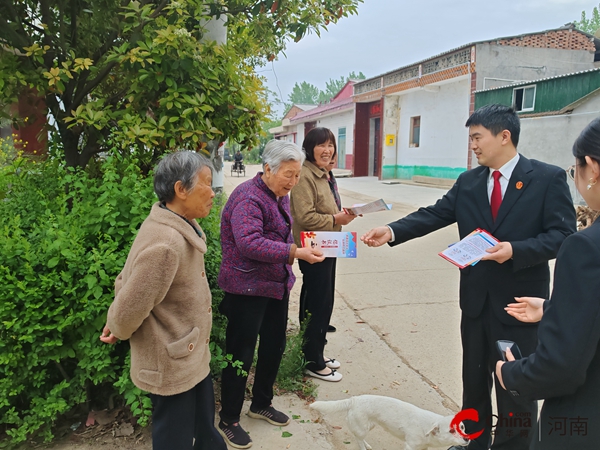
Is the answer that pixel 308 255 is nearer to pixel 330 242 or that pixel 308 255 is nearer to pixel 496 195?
pixel 330 242

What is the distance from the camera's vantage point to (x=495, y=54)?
16.2m

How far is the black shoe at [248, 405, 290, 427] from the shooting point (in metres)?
2.86

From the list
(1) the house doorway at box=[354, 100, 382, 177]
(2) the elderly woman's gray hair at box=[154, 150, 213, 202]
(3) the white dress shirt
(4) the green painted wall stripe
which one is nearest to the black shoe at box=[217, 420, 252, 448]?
(2) the elderly woman's gray hair at box=[154, 150, 213, 202]

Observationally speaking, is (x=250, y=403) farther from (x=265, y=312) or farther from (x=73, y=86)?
(x=73, y=86)

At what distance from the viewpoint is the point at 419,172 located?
20469mm

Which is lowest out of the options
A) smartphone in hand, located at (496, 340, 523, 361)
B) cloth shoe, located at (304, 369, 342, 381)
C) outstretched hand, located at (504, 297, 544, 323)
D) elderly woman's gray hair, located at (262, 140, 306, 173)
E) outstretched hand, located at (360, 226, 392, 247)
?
cloth shoe, located at (304, 369, 342, 381)

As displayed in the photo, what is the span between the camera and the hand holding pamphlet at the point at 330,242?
2717 mm

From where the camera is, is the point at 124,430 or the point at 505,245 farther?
the point at 124,430

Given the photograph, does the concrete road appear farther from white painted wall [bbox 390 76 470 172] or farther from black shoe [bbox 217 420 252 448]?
white painted wall [bbox 390 76 470 172]

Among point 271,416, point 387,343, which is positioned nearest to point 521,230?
point 271,416

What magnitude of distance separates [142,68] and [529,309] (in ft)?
8.99

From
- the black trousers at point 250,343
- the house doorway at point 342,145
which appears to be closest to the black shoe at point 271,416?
the black trousers at point 250,343

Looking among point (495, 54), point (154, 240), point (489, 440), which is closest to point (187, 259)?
point (154, 240)

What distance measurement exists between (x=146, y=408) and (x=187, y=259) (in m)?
1.04
